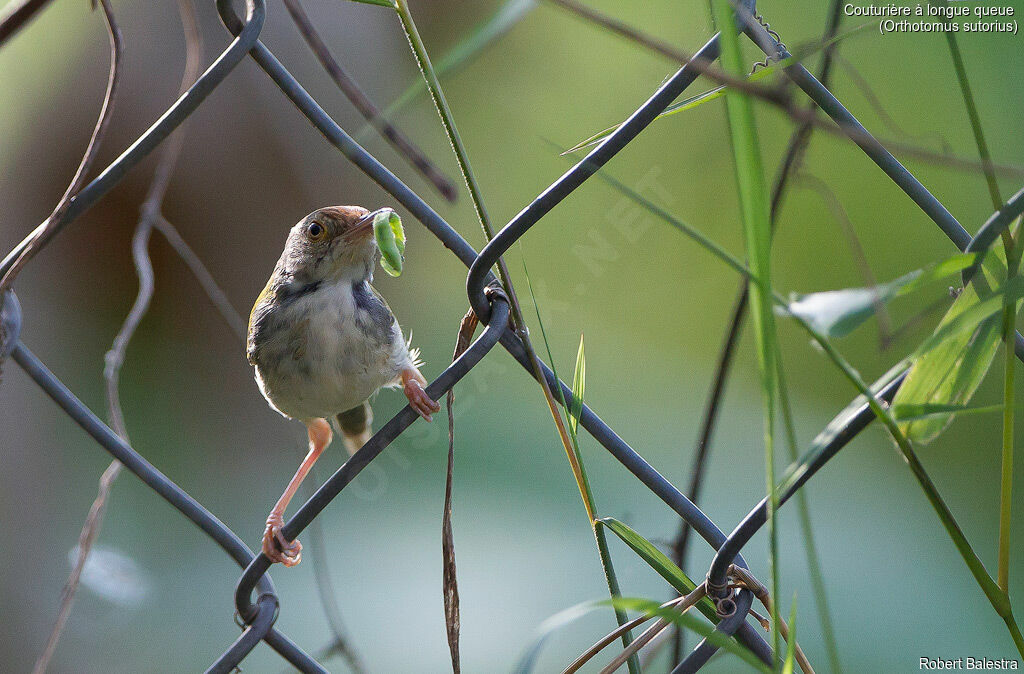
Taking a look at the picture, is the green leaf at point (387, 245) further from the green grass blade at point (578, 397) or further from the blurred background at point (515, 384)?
the blurred background at point (515, 384)

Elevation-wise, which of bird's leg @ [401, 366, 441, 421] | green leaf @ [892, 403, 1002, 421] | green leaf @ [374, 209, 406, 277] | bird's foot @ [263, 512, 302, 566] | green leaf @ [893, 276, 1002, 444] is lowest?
bird's foot @ [263, 512, 302, 566]

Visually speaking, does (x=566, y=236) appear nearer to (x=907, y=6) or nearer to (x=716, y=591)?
(x=907, y=6)

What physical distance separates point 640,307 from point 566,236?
45cm

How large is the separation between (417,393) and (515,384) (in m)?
1.95

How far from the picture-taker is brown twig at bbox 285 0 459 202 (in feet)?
3.15

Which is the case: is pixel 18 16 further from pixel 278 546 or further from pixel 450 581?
pixel 278 546

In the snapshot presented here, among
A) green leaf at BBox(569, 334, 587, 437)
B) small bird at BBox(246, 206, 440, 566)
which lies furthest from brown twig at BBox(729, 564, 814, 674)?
small bird at BBox(246, 206, 440, 566)

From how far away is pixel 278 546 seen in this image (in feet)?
4.70

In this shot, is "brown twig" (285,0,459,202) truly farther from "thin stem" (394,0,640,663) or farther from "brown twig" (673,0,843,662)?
"brown twig" (673,0,843,662)

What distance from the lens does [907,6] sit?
4.24 ft

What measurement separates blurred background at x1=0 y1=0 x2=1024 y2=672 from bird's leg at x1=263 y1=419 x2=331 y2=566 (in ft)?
2.84

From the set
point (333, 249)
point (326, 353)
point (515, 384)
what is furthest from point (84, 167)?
point (515, 384)

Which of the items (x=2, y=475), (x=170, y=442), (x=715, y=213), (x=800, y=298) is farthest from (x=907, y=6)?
(x=2, y=475)

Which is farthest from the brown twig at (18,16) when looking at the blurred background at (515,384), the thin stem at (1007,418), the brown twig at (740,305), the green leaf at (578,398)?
the blurred background at (515,384)
